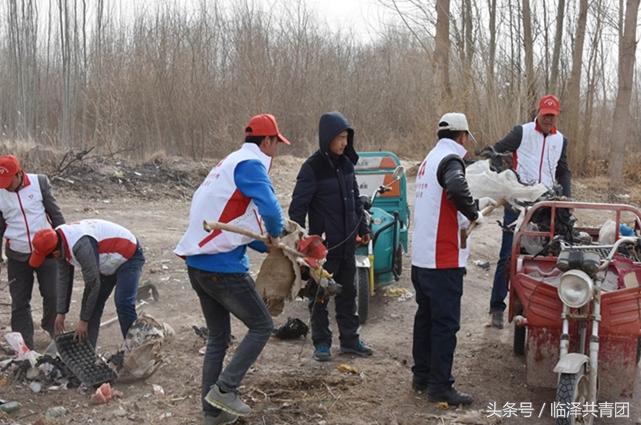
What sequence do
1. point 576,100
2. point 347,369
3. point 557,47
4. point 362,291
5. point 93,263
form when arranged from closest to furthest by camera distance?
1. point 93,263
2. point 347,369
3. point 362,291
4. point 576,100
5. point 557,47

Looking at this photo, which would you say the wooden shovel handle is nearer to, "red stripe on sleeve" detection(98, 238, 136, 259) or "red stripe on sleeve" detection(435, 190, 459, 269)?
"red stripe on sleeve" detection(435, 190, 459, 269)

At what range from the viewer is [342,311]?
5590mm

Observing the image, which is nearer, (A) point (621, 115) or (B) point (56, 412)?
(B) point (56, 412)

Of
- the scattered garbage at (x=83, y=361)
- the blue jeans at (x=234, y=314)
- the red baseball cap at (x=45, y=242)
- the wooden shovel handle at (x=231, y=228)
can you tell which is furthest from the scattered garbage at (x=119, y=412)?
the wooden shovel handle at (x=231, y=228)

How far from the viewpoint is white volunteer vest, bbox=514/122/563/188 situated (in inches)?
241

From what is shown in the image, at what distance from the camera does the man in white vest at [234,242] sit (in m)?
3.92

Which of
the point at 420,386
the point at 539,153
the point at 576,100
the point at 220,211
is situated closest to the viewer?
the point at 220,211

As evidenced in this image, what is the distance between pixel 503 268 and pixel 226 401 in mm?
3022

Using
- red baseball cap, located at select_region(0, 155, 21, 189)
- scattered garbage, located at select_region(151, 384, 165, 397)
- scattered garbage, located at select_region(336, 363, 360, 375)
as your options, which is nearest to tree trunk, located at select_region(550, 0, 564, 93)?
scattered garbage, located at select_region(336, 363, 360, 375)

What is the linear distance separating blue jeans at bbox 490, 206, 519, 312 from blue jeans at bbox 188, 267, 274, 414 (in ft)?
8.67

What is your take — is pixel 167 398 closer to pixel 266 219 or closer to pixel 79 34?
pixel 266 219

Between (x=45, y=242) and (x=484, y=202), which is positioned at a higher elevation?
(x=484, y=202)

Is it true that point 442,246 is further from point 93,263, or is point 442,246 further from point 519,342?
point 93,263

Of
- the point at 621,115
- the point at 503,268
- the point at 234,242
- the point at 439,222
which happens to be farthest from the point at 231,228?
the point at 621,115
